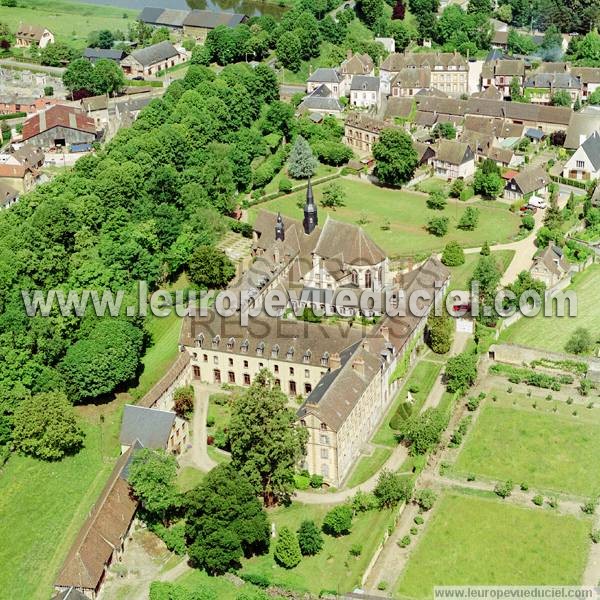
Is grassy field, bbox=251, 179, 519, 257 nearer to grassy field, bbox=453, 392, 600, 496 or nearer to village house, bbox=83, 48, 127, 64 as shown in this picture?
grassy field, bbox=453, 392, 600, 496

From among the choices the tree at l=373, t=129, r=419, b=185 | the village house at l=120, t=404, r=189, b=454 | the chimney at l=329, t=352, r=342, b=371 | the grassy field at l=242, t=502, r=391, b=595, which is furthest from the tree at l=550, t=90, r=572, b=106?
the grassy field at l=242, t=502, r=391, b=595

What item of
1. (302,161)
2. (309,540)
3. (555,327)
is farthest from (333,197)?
(309,540)

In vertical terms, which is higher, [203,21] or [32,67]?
[203,21]

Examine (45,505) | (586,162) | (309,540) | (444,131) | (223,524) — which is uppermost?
(444,131)

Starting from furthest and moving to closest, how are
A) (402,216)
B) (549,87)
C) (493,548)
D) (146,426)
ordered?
(549,87) < (402,216) < (146,426) < (493,548)

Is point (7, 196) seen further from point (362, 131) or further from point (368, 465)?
point (368, 465)

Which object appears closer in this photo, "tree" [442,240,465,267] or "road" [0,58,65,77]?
"tree" [442,240,465,267]

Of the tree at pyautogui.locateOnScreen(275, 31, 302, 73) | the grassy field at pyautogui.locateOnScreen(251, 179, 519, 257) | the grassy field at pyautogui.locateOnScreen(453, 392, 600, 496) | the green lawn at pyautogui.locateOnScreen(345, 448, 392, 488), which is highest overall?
the tree at pyautogui.locateOnScreen(275, 31, 302, 73)
